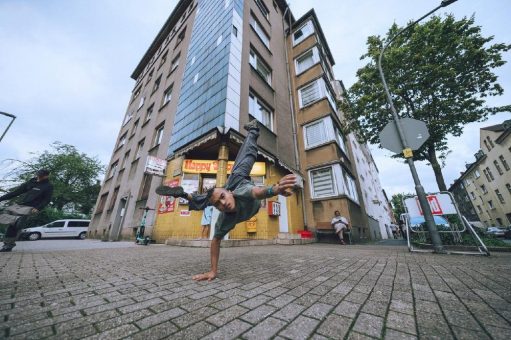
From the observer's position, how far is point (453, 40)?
8711 millimetres

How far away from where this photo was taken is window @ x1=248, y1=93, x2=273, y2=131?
10.3m

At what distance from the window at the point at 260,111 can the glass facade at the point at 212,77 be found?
3.93 feet

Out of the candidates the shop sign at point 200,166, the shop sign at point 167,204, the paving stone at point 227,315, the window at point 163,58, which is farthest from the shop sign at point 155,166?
the window at point 163,58

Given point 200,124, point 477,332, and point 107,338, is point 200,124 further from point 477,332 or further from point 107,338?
point 477,332

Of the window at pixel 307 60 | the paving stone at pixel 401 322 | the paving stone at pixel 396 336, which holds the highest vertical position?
the window at pixel 307 60

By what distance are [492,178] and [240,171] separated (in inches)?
1653

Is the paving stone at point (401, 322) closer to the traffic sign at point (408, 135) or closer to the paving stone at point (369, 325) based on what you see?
the paving stone at point (369, 325)

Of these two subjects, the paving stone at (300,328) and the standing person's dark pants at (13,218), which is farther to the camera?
the standing person's dark pants at (13,218)

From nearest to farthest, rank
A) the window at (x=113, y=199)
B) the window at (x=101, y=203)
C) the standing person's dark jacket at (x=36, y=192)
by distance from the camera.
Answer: the standing person's dark jacket at (x=36, y=192)
the window at (x=113, y=199)
the window at (x=101, y=203)

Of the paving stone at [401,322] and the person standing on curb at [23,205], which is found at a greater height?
the person standing on curb at [23,205]

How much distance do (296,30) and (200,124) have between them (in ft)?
41.6

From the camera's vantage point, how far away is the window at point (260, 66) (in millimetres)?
11720

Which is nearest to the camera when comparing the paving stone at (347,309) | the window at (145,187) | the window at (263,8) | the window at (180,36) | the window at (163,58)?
the paving stone at (347,309)

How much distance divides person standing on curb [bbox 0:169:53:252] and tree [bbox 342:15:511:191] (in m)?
12.8
